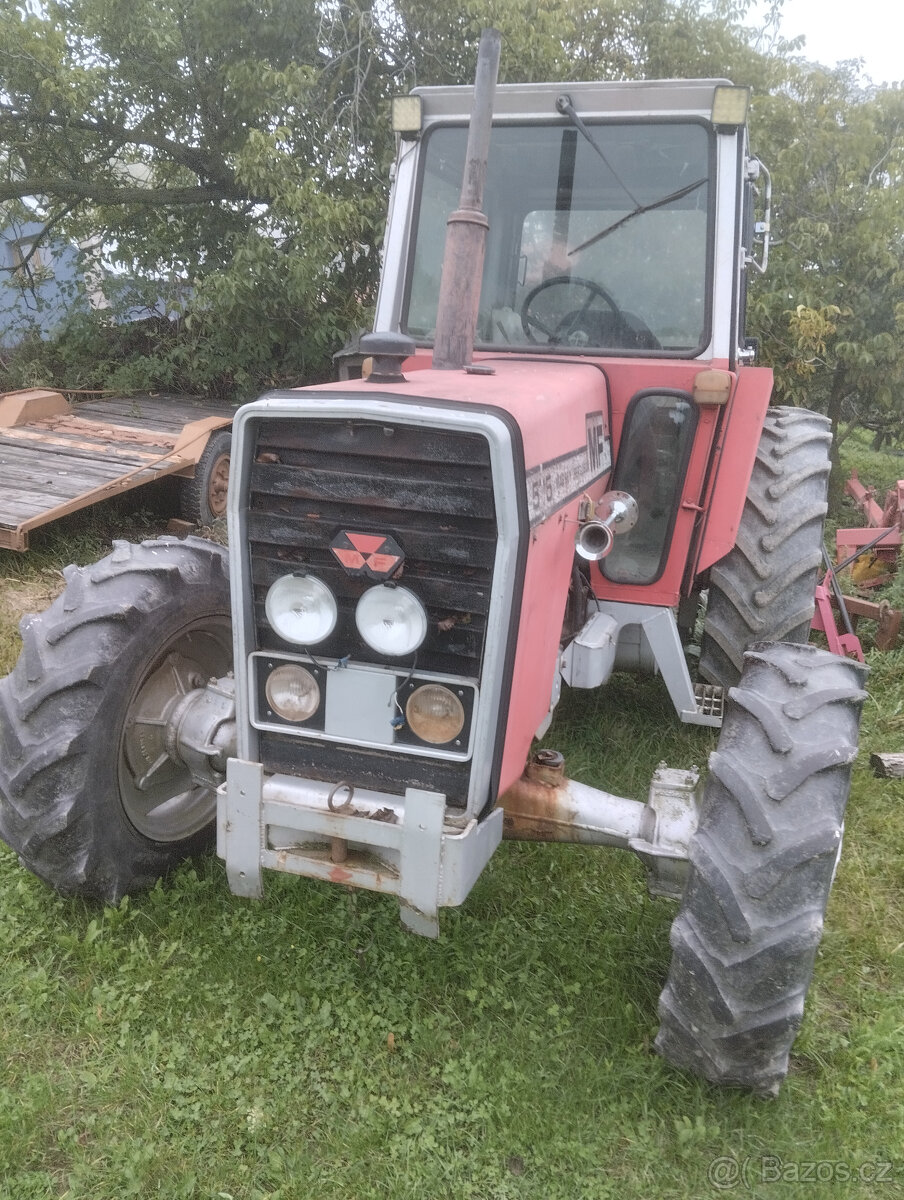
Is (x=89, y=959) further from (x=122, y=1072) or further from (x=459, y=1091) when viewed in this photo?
(x=459, y=1091)

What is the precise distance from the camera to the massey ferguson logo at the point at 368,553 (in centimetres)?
200

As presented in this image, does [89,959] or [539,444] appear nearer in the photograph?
[539,444]

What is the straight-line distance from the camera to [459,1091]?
2.26 meters

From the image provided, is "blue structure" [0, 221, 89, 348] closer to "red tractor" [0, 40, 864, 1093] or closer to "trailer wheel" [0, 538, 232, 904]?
"red tractor" [0, 40, 864, 1093]

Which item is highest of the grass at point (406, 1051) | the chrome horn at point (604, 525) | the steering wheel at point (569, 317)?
the steering wheel at point (569, 317)

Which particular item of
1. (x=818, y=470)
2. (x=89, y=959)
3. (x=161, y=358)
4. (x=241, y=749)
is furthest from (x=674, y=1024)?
(x=161, y=358)

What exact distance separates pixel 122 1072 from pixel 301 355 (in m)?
7.19

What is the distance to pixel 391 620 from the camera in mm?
2045

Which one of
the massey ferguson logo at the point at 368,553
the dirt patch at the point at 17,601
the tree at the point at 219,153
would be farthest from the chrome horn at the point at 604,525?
the tree at the point at 219,153

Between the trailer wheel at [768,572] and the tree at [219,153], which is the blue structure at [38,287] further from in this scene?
the trailer wheel at [768,572]

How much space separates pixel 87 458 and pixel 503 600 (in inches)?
200

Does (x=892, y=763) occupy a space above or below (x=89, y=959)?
above

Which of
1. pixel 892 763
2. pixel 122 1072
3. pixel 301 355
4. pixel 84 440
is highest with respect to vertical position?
pixel 301 355

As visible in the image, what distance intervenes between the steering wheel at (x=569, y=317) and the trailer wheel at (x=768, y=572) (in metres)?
0.90
